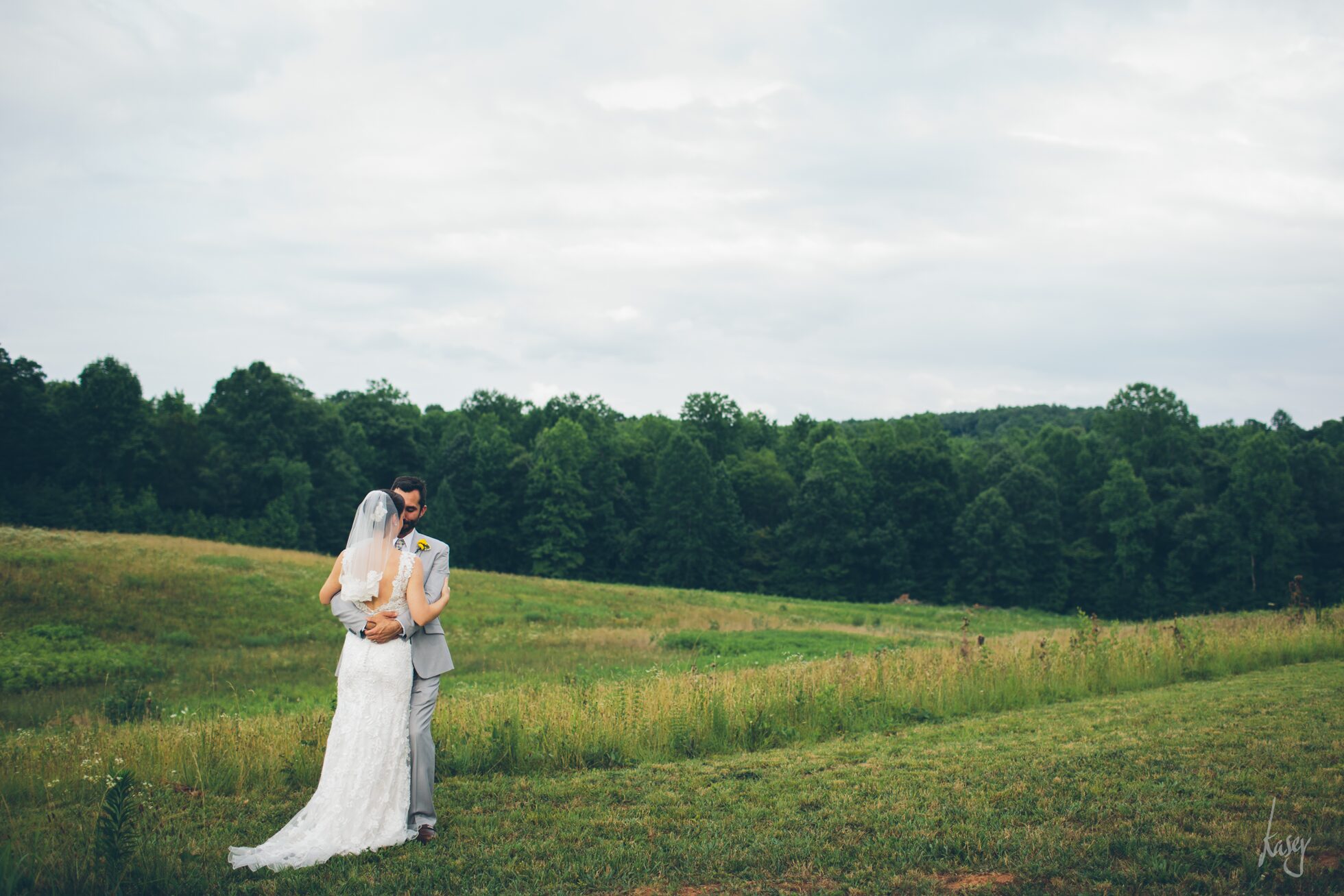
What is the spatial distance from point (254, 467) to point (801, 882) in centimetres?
7150

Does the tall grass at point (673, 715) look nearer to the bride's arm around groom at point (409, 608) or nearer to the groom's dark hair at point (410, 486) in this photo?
the bride's arm around groom at point (409, 608)

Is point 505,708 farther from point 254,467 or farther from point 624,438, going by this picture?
point 624,438

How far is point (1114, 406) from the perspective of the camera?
7662cm

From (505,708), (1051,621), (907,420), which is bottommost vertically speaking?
(1051,621)

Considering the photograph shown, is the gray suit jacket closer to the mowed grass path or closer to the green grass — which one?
the mowed grass path

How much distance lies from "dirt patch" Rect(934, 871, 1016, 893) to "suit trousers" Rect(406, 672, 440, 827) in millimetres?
3618

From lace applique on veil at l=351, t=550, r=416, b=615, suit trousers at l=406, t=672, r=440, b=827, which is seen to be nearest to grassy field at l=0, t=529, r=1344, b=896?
suit trousers at l=406, t=672, r=440, b=827

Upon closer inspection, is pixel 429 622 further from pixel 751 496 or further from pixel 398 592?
pixel 751 496

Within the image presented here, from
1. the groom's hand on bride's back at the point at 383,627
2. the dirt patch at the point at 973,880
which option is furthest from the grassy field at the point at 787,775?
the groom's hand on bride's back at the point at 383,627

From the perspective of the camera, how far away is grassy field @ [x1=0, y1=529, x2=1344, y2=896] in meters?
5.25

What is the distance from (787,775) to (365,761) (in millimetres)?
3768

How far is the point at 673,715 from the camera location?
976 centimetres

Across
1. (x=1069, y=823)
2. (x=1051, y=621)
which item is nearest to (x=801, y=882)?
(x=1069, y=823)

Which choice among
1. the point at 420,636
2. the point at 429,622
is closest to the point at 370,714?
the point at 420,636
